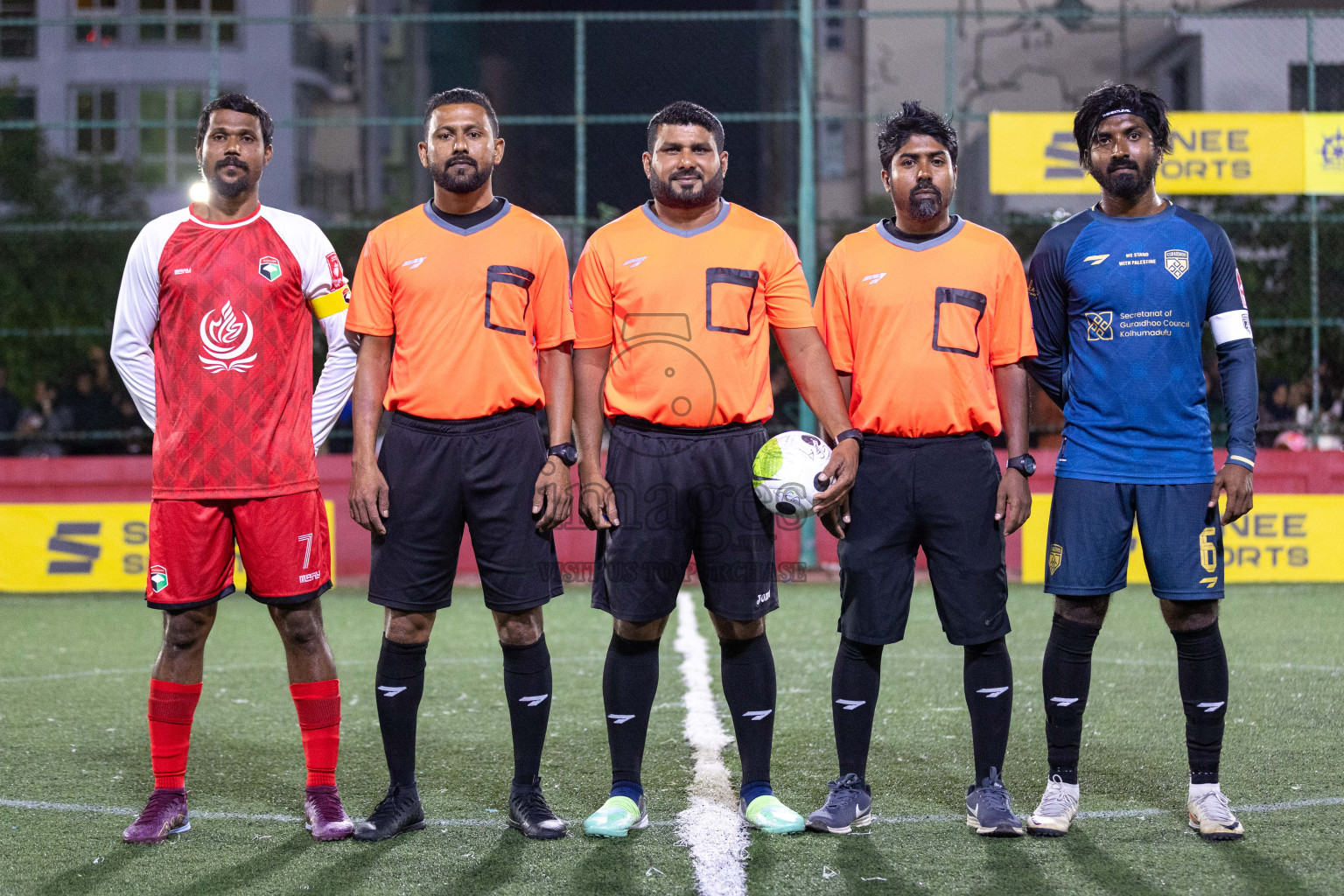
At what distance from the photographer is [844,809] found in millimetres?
3967

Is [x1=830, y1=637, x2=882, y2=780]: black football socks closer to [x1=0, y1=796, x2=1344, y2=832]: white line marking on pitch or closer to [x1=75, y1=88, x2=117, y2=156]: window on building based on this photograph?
[x1=0, y1=796, x2=1344, y2=832]: white line marking on pitch

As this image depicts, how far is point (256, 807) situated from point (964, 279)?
280 cm

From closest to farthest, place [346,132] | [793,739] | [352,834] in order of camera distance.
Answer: [352,834] < [793,739] < [346,132]

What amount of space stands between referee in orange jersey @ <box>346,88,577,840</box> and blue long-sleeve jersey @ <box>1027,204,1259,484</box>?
1568 mm

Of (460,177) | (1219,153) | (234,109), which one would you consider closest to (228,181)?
(234,109)

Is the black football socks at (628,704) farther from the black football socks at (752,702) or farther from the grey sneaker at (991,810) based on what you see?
the grey sneaker at (991,810)

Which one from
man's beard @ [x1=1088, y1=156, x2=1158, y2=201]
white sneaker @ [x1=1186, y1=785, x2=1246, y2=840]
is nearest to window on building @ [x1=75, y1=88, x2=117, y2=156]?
man's beard @ [x1=1088, y1=156, x2=1158, y2=201]

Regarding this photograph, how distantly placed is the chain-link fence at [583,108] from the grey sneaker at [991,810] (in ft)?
22.9

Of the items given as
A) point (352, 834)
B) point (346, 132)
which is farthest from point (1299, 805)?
point (346, 132)

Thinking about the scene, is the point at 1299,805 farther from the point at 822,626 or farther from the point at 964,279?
the point at 822,626

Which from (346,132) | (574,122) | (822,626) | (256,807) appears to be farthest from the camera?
(346,132)

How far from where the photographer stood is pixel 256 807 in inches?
169

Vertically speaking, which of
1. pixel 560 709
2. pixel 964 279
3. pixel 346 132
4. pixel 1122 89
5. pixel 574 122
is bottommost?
pixel 560 709

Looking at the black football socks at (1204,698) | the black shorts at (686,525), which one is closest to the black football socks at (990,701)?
the black football socks at (1204,698)
